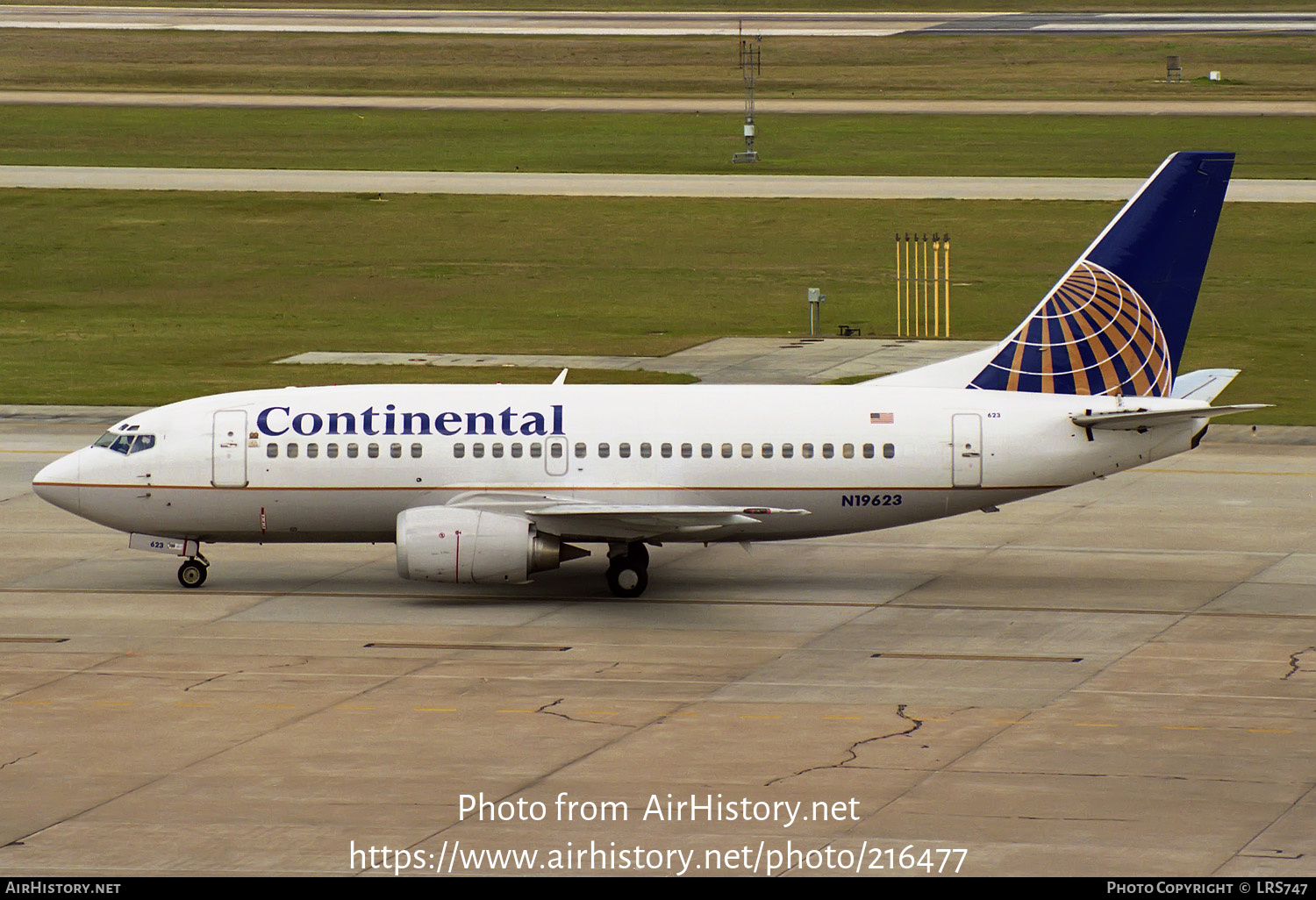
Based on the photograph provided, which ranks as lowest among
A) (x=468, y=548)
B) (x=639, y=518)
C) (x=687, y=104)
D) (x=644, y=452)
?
(x=468, y=548)

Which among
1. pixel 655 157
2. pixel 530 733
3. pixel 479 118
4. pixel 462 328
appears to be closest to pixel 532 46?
pixel 479 118

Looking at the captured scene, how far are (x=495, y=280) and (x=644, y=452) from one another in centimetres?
4401

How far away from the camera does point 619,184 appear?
A: 10031 cm

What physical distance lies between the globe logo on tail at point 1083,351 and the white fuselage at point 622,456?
444 mm

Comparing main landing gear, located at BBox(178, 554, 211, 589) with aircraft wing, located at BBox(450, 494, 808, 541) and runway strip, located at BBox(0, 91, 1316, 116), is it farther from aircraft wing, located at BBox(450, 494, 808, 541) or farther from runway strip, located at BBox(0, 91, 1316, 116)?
runway strip, located at BBox(0, 91, 1316, 116)

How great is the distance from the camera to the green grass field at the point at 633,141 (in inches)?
4173

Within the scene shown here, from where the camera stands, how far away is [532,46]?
524 feet

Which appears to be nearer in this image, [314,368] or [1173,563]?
[1173,563]

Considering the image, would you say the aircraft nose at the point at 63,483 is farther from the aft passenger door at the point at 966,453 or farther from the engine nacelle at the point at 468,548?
the aft passenger door at the point at 966,453

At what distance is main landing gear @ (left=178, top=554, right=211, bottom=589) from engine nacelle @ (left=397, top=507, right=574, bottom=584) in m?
4.97

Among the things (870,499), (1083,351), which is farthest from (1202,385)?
(870,499)

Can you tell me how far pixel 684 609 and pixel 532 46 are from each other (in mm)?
127479

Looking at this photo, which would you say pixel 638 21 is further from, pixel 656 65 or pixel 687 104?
pixel 687 104
